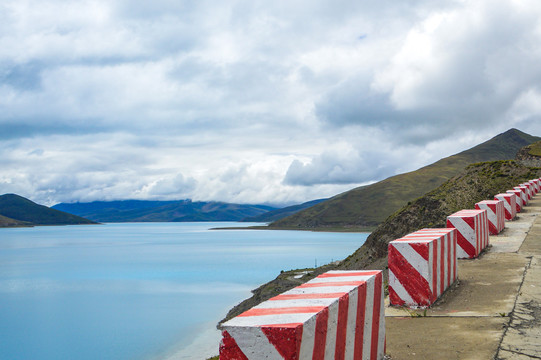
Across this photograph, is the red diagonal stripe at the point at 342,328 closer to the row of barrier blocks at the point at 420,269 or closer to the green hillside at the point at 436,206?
the row of barrier blocks at the point at 420,269

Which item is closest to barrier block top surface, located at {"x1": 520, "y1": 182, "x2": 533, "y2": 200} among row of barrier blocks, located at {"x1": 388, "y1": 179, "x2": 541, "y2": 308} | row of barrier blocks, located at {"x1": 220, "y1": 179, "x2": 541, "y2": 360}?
row of barrier blocks, located at {"x1": 388, "y1": 179, "x2": 541, "y2": 308}

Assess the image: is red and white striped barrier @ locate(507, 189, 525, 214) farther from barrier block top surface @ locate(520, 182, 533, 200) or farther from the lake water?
the lake water

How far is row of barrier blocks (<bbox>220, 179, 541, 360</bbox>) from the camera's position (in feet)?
12.8

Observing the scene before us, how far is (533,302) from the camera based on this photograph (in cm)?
882

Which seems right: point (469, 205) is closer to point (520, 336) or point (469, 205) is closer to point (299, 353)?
point (520, 336)

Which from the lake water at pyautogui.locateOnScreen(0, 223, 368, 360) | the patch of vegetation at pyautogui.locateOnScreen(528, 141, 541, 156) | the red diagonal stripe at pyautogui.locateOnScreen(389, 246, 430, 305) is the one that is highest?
the patch of vegetation at pyautogui.locateOnScreen(528, 141, 541, 156)

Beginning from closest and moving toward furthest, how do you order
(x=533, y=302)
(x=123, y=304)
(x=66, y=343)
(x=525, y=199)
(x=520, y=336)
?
(x=520, y=336) → (x=533, y=302) → (x=525, y=199) → (x=66, y=343) → (x=123, y=304)

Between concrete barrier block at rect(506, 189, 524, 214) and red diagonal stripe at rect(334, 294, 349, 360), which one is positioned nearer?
red diagonal stripe at rect(334, 294, 349, 360)

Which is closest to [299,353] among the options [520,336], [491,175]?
[520,336]

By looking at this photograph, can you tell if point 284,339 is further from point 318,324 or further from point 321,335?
point 321,335

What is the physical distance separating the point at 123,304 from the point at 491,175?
43.1 meters

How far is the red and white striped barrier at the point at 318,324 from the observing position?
152 inches

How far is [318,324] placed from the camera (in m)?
4.29

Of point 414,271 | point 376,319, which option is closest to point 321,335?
point 376,319
